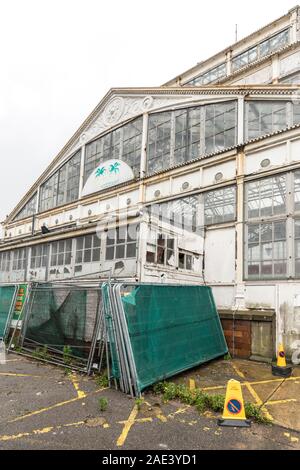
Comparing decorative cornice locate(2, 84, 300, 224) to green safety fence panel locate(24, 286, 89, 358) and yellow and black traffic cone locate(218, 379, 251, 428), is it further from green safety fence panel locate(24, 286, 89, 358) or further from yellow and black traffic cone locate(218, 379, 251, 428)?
yellow and black traffic cone locate(218, 379, 251, 428)

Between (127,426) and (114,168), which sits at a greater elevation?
(114,168)

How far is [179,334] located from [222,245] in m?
5.39

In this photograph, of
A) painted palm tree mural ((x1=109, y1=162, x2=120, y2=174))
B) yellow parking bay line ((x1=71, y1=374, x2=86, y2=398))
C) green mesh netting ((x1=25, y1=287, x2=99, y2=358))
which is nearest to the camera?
yellow parking bay line ((x1=71, y1=374, x2=86, y2=398))

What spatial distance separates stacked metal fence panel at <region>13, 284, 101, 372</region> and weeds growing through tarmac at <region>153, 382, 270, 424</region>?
6.81 ft

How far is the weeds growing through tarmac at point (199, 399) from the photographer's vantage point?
201 inches

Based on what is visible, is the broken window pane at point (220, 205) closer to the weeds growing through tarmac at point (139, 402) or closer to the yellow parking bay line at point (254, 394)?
the yellow parking bay line at point (254, 394)

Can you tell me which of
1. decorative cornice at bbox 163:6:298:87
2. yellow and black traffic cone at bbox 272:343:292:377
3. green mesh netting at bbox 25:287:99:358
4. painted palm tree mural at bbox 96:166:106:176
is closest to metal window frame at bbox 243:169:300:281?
yellow and black traffic cone at bbox 272:343:292:377

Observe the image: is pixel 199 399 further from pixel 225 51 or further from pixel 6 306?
pixel 225 51

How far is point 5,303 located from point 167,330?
24.5ft

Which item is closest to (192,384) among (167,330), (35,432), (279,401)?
(167,330)

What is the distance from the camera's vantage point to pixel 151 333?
695 centimetres

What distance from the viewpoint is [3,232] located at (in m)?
25.9

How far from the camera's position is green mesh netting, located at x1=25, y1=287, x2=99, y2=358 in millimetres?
8109
